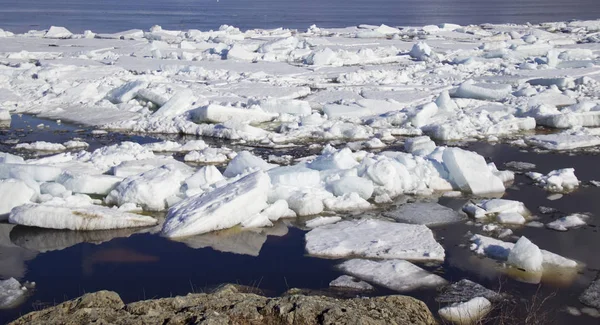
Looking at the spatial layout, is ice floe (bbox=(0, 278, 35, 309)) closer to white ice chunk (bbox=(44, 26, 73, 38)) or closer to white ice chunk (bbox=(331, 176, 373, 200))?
white ice chunk (bbox=(331, 176, 373, 200))

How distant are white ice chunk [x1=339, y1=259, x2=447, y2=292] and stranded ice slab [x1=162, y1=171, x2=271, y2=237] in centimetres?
128

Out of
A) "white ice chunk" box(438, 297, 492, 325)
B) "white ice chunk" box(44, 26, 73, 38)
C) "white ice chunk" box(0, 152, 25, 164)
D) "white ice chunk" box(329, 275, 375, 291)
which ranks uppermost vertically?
"white ice chunk" box(0, 152, 25, 164)

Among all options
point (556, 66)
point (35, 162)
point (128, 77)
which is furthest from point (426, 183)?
point (556, 66)

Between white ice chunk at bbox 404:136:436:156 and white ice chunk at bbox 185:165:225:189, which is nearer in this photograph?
white ice chunk at bbox 185:165:225:189

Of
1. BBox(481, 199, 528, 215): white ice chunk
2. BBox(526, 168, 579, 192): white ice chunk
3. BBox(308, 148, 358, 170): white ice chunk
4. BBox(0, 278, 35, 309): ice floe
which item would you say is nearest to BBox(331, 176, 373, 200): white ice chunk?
BBox(308, 148, 358, 170): white ice chunk

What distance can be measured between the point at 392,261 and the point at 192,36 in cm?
2100

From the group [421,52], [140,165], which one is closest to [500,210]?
[140,165]

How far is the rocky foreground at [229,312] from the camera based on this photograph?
314 cm

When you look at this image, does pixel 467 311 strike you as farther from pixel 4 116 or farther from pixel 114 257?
pixel 4 116

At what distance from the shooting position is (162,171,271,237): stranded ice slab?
631 cm

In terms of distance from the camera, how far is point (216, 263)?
5805mm

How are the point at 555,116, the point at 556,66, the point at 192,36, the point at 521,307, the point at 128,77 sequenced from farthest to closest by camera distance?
the point at 192,36 < the point at 556,66 < the point at 128,77 < the point at 555,116 < the point at 521,307

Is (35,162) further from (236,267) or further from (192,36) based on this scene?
(192,36)

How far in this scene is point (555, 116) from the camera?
10852 mm
